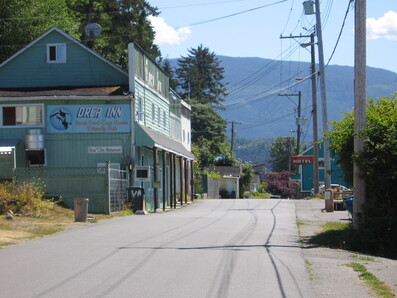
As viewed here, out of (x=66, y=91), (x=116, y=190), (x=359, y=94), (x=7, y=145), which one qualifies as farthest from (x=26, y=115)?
(x=359, y=94)

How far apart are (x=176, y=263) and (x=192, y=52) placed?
93087 mm

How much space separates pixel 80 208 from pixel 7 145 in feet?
32.6

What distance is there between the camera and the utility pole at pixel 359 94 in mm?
15922

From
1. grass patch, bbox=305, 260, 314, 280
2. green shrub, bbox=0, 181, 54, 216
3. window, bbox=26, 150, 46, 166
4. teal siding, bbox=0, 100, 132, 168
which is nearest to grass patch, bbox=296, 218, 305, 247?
grass patch, bbox=305, 260, 314, 280

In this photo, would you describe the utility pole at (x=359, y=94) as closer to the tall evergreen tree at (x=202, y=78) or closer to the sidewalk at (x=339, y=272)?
the sidewalk at (x=339, y=272)

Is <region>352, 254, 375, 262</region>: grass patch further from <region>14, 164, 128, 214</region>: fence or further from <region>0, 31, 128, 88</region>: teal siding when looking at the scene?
<region>0, 31, 128, 88</region>: teal siding

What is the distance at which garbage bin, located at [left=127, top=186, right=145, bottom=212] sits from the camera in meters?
29.0

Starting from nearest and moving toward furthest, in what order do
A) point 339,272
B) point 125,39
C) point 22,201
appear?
1. point 339,272
2. point 22,201
3. point 125,39

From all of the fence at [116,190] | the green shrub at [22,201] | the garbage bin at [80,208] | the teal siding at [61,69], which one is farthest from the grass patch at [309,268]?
the teal siding at [61,69]

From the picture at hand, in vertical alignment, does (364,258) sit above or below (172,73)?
below

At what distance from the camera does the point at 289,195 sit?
87000mm

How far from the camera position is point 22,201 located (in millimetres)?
23016

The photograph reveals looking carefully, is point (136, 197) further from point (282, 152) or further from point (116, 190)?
point (282, 152)

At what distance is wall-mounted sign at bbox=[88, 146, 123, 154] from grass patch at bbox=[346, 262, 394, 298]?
67.9 feet
